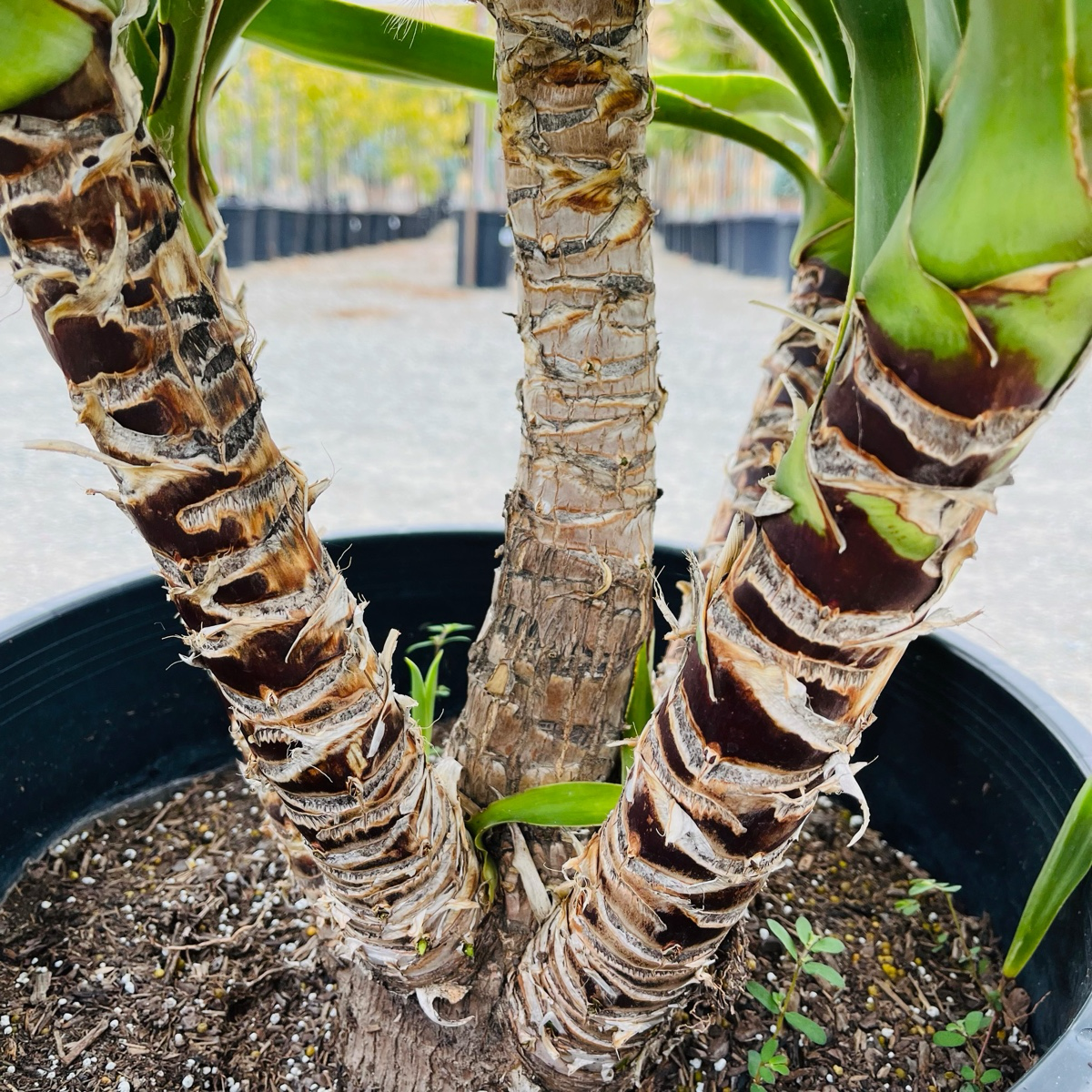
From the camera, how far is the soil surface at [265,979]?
769mm

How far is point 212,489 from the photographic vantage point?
0.42m

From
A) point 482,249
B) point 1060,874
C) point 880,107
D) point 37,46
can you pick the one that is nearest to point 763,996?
point 1060,874

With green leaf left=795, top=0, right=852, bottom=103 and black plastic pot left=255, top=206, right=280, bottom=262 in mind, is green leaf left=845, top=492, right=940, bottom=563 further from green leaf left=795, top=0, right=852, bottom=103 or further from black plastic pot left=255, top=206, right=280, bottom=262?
black plastic pot left=255, top=206, right=280, bottom=262

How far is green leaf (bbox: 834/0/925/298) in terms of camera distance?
34 centimetres

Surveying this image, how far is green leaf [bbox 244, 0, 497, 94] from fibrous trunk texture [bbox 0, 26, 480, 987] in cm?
34

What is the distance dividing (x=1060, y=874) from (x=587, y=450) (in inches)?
16.3

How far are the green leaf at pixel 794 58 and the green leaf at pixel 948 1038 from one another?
0.74 meters

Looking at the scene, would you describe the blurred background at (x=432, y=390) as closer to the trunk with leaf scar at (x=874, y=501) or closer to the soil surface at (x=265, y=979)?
the trunk with leaf scar at (x=874, y=501)

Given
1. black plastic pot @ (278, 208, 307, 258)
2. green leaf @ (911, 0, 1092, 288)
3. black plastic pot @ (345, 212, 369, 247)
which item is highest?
green leaf @ (911, 0, 1092, 288)

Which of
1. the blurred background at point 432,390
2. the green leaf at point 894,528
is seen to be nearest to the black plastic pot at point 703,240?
the blurred background at point 432,390

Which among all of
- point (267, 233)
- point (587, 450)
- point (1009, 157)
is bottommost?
point (267, 233)

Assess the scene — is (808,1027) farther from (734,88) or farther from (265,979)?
(734,88)

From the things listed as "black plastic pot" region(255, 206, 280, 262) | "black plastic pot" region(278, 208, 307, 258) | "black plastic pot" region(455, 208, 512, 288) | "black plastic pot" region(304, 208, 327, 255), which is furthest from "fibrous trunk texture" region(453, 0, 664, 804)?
"black plastic pot" region(304, 208, 327, 255)

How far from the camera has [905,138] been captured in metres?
0.34
